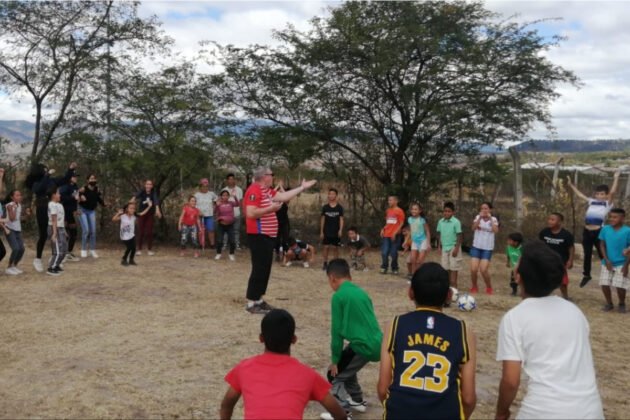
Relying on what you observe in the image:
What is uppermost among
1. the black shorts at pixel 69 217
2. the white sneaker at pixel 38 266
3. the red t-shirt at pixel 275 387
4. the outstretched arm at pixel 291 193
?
the outstretched arm at pixel 291 193

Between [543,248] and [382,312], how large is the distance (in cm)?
549

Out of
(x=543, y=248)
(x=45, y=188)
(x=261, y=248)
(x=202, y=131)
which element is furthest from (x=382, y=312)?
(x=202, y=131)

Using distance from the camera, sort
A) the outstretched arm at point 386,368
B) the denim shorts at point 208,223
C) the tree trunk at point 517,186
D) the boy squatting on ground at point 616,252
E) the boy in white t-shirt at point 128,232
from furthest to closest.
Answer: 1. the tree trunk at point 517,186
2. the denim shorts at point 208,223
3. the boy in white t-shirt at point 128,232
4. the boy squatting on ground at point 616,252
5. the outstretched arm at point 386,368

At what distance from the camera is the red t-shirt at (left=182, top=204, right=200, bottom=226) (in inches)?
514

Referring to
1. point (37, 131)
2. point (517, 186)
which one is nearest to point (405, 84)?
point (517, 186)

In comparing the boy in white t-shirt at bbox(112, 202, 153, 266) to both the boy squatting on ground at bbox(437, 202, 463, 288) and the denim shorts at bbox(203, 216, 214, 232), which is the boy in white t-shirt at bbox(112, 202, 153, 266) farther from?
the boy squatting on ground at bbox(437, 202, 463, 288)

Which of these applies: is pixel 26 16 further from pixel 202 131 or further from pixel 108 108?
pixel 202 131

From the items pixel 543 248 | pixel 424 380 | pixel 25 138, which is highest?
pixel 25 138

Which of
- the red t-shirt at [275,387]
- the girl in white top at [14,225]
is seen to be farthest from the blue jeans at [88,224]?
the red t-shirt at [275,387]

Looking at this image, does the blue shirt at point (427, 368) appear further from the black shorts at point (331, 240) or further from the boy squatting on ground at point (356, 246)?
the black shorts at point (331, 240)

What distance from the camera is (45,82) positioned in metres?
14.4

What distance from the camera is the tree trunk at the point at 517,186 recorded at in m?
14.3

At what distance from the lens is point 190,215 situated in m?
13.1

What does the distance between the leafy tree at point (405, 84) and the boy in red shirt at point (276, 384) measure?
10817 millimetres
